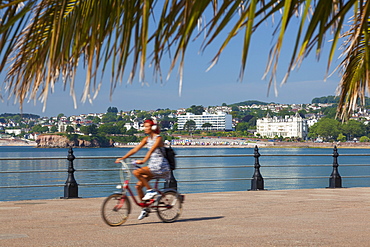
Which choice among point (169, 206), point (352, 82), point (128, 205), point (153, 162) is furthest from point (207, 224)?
point (352, 82)

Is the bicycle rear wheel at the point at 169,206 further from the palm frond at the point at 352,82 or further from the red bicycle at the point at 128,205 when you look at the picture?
the palm frond at the point at 352,82

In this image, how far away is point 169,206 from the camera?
9.42 meters

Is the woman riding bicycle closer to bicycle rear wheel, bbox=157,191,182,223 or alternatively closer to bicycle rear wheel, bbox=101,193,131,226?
bicycle rear wheel, bbox=101,193,131,226

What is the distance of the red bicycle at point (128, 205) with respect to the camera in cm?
904

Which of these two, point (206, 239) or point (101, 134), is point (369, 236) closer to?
point (206, 239)

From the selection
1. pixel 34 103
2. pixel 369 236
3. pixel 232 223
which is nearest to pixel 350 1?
pixel 34 103

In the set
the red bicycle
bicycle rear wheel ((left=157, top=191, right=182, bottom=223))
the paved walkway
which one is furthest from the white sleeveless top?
the paved walkway

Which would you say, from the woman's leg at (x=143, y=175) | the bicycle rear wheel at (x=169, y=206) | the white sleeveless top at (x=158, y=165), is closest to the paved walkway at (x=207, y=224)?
the bicycle rear wheel at (x=169, y=206)

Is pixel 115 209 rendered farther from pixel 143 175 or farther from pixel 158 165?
pixel 158 165

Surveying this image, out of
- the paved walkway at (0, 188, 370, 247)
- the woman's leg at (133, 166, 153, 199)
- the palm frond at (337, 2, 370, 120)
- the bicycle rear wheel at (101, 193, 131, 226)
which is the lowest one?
the paved walkway at (0, 188, 370, 247)

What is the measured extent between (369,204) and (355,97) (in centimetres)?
697

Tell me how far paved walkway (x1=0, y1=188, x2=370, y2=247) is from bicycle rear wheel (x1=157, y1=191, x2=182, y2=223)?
0.55 feet

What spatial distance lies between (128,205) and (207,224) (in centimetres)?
126

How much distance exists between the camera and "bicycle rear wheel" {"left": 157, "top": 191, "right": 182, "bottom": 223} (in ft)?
30.9
